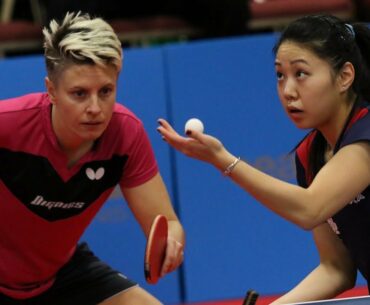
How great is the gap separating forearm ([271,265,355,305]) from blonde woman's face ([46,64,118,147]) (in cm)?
84

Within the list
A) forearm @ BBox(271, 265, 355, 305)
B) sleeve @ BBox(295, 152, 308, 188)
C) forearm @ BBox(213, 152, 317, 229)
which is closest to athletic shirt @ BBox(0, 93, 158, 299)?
sleeve @ BBox(295, 152, 308, 188)

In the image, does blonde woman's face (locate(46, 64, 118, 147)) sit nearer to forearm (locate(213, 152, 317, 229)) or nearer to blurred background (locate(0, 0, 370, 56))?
forearm (locate(213, 152, 317, 229))

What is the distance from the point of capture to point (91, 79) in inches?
135

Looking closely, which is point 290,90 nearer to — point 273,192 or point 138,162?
point 273,192

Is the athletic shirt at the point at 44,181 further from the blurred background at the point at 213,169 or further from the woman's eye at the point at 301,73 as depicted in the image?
the blurred background at the point at 213,169

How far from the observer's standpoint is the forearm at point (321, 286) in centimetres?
327

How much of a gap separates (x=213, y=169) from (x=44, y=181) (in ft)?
5.27

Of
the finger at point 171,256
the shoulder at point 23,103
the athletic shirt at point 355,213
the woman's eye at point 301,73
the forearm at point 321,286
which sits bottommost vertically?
the forearm at point 321,286

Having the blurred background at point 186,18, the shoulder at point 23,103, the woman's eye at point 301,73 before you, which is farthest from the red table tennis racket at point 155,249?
the blurred background at point 186,18

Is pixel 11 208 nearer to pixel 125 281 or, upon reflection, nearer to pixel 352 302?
pixel 125 281

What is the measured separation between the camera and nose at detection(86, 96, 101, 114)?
3.40 meters

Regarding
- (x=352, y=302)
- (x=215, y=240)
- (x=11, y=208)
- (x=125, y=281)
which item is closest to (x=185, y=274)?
(x=215, y=240)

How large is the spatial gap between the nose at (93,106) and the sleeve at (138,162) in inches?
10.9

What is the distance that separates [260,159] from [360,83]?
6.21 ft
